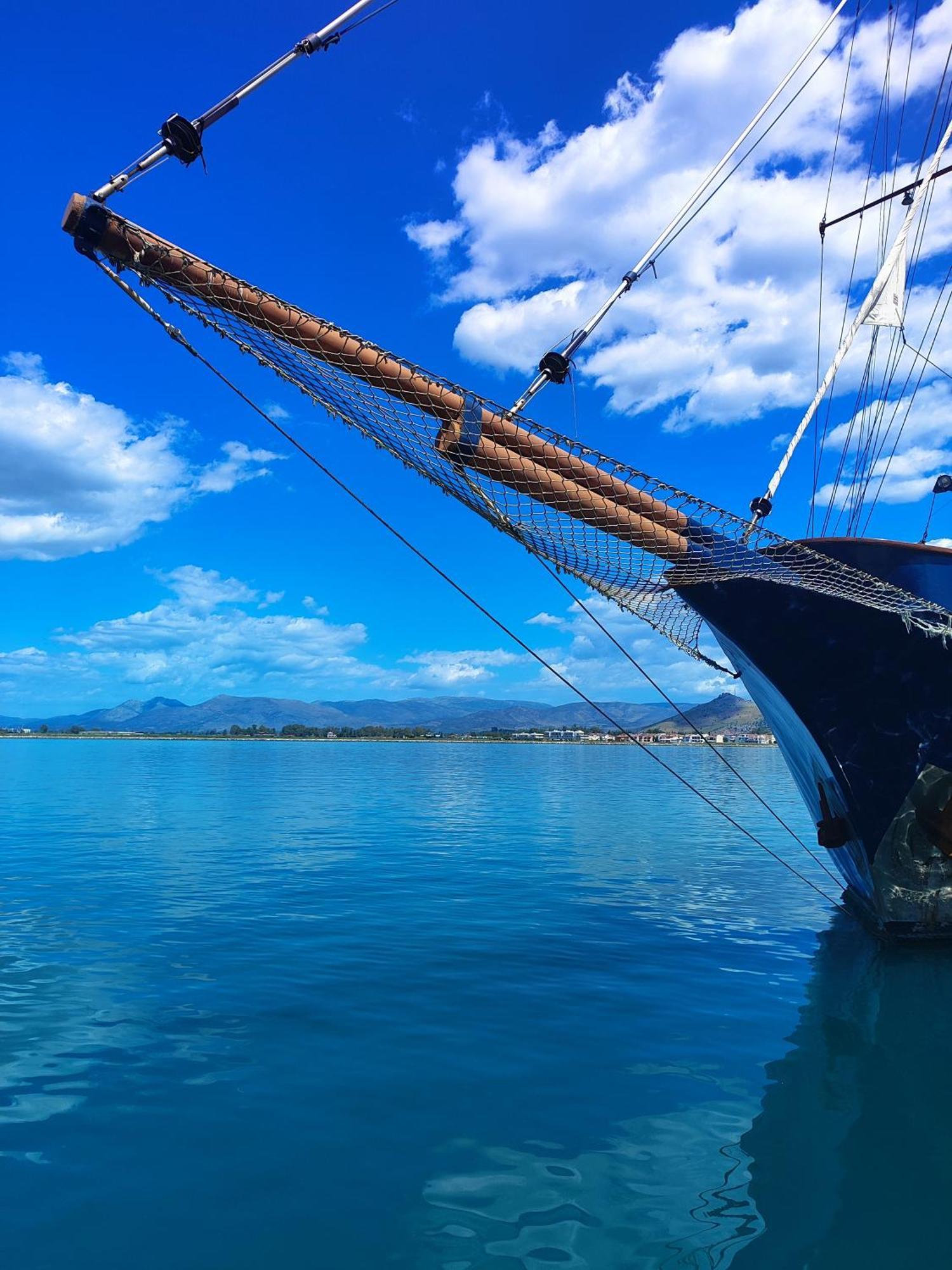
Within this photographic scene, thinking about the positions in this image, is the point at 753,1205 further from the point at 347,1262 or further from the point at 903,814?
the point at 903,814

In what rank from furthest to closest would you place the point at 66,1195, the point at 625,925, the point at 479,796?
the point at 479,796 < the point at 625,925 < the point at 66,1195

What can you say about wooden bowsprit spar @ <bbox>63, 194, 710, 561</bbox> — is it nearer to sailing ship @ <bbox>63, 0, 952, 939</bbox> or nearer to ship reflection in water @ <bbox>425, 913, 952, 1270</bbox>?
sailing ship @ <bbox>63, 0, 952, 939</bbox>

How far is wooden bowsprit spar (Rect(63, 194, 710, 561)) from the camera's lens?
22.6 ft

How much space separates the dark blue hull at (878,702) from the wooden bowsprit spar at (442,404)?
1.89 meters

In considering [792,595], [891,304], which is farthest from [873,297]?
[792,595]

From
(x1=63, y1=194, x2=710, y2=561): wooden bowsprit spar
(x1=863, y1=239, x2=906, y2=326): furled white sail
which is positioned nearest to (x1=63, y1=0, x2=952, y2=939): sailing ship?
(x1=63, y1=194, x2=710, y2=561): wooden bowsprit spar

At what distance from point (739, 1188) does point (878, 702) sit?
6563 millimetres

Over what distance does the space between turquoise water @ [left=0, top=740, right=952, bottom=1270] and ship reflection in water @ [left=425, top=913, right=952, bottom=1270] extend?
22 mm

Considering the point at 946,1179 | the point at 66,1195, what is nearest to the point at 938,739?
the point at 946,1179

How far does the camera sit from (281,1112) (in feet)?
18.7

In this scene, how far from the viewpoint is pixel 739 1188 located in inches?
195

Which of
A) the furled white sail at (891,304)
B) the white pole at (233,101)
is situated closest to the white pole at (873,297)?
the furled white sail at (891,304)

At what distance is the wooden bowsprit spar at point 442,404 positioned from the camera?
22.6 feet

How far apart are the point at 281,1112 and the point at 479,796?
32.2m
